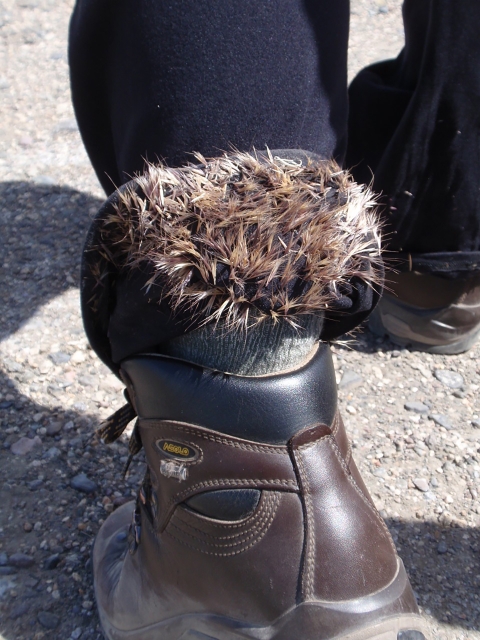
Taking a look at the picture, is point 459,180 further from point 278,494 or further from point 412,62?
point 278,494

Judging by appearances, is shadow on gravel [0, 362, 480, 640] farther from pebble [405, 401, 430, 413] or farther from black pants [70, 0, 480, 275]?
black pants [70, 0, 480, 275]

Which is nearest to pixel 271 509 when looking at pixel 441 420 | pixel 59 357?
pixel 441 420

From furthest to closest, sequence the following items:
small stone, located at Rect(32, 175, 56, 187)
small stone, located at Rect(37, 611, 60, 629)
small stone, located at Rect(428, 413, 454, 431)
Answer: small stone, located at Rect(32, 175, 56, 187) → small stone, located at Rect(428, 413, 454, 431) → small stone, located at Rect(37, 611, 60, 629)

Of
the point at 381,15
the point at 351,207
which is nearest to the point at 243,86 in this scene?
the point at 351,207

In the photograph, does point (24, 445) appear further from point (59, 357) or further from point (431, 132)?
point (431, 132)

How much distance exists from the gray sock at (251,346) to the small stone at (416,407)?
88cm

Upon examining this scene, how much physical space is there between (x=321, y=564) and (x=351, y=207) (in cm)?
47

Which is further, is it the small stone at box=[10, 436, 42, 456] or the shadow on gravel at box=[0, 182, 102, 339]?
the shadow on gravel at box=[0, 182, 102, 339]

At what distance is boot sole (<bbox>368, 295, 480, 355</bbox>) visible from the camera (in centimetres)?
179

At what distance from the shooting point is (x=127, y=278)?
91 centimetres

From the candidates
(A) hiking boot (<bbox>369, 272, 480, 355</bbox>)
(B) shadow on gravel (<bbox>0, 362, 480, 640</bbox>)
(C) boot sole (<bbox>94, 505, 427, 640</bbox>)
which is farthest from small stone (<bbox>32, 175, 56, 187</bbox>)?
(C) boot sole (<bbox>94, 505, 427, 640</bbox>)

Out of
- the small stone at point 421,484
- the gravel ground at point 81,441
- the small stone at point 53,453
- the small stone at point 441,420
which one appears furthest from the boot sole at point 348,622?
the small stone at point 441,420

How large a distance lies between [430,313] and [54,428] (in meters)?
1.02

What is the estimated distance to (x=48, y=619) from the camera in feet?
3.78
